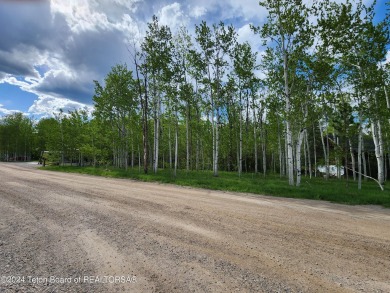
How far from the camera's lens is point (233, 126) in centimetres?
3728

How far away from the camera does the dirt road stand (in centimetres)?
354

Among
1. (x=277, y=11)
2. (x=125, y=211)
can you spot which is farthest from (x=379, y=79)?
(x=125, y=211)

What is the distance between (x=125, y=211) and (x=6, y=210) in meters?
3.79

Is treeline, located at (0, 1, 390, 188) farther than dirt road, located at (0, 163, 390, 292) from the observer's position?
Yes

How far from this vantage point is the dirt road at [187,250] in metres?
3.54

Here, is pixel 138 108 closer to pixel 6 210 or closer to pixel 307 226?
pixel 6 210

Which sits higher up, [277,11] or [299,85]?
[277,11]

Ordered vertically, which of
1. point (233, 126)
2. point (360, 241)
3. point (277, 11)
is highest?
point (277, 11)

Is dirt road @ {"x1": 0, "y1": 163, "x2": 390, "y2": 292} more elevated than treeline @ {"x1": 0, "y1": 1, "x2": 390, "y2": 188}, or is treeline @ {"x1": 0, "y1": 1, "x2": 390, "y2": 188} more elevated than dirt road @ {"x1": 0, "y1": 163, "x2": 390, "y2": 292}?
treeline @ {"x1": 0, "y1": 1, "x2": 390, "y2": 188}

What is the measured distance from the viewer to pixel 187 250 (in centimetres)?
469

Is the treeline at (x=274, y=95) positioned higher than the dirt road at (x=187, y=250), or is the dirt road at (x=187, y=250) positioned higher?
the treeline at (x=274, y=95)

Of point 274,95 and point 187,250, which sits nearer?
point 187,250

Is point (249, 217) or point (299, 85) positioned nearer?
point (249, 217)

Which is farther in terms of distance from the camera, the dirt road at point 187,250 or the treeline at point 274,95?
the treeline at point 274,95
